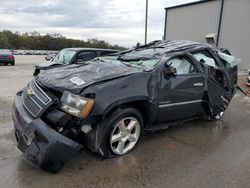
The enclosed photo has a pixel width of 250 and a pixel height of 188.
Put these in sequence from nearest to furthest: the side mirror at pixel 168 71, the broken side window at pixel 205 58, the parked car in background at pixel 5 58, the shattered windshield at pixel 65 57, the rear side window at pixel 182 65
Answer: the side mirror at pixel 168 71
the rear side window at pixel 182 65
the broken side window at pixel 205 58
the shattered windshield at pixel 65 57
the parked car in background at pixel 5 58

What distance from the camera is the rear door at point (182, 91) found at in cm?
382

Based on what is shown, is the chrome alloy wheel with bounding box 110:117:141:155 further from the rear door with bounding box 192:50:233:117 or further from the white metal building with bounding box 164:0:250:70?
the white metal building with bounding box 164:0:250:70

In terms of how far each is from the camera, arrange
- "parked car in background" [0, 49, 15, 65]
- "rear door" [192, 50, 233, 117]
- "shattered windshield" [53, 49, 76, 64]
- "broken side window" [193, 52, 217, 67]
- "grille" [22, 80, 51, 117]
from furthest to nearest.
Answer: "parked car in background" [0, 49, 15, 65] → "shattered windshield" [53, 49, 76, 64] → "broken side window" [193, 52, 217, 67] → "rear door" [192, 50, 233, 117] → "grille" [22, 80, 51, 117]

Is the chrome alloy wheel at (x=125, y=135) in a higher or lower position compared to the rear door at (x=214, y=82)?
lower

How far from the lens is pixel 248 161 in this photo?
11.6 feet

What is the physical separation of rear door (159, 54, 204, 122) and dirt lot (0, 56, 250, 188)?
509 millimetres

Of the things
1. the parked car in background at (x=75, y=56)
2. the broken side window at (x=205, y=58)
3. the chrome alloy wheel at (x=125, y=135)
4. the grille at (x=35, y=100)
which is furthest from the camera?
the parked car in background at (x=75, y=56)

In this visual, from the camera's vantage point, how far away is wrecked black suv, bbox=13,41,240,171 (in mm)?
2869

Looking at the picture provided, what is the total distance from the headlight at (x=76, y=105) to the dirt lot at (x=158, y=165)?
78 centimetres

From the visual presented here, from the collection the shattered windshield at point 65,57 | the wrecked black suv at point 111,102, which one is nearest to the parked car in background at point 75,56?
the shattered windshield at point 65,57

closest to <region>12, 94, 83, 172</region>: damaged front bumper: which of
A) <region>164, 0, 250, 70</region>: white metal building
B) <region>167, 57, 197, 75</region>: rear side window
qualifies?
<region>167, 57, 197, 75</region>: rear side window

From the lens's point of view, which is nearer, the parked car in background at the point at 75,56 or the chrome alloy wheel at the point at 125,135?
the chrome alloy wheel at the point at 125,135

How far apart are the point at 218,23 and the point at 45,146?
764 inches

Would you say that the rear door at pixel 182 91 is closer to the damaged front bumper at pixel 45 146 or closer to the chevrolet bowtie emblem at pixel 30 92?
the damaged front bumper at pixel 45 146
